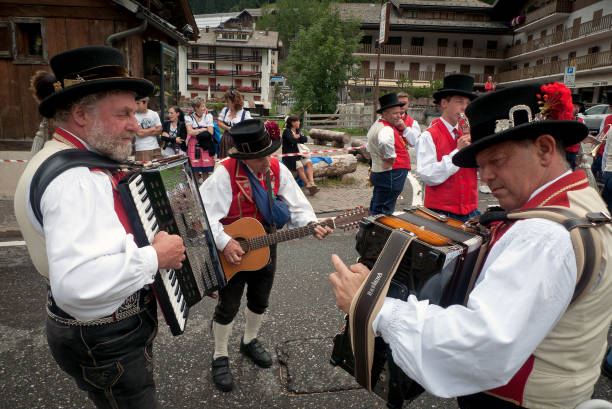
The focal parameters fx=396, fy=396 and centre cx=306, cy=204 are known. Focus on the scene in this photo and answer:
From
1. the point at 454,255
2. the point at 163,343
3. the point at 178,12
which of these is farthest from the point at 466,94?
the point at 178,12

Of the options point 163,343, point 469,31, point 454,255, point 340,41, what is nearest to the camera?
point 454,255

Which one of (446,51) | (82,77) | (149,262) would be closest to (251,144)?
(82,77)

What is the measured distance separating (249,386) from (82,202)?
1.98 m

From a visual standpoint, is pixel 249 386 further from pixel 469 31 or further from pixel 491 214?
pixel 469 31

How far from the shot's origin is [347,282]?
1.54m

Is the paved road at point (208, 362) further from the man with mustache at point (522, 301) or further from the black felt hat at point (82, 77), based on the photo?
the black felt hat at point (82, 77)

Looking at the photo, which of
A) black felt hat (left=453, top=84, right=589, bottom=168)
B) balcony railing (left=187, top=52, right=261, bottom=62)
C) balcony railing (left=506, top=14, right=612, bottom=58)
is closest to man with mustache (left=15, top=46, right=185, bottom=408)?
black felt hat (left=453, top=84, right=589, bottom=168)

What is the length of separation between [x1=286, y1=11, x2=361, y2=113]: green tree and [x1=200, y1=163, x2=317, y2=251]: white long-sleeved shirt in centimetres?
3014

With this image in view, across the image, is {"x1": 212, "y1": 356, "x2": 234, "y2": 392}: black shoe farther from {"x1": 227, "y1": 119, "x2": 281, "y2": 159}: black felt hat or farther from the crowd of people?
{"x1": 227, "y1": 119, "x2": 281, "y2": 159}: black felt hat

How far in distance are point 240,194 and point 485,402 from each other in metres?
2.03

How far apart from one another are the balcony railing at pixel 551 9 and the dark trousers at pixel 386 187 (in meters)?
35.4

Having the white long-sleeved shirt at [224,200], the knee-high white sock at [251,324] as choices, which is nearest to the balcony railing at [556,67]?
the white long-sleeved shirt at [224,200]

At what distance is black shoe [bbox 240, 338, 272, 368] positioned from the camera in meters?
3.08

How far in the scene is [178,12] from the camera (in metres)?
11.3
